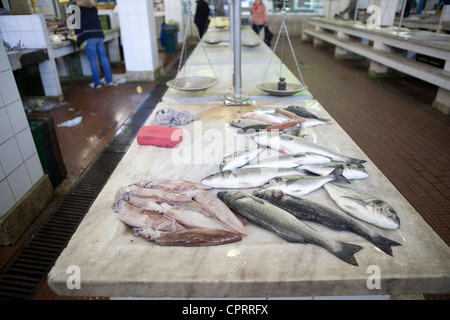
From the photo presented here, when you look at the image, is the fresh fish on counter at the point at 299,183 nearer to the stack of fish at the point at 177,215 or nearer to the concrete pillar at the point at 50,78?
the stack of fish at the point at 177,215

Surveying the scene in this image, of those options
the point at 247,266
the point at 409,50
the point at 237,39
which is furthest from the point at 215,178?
the point at 409,50

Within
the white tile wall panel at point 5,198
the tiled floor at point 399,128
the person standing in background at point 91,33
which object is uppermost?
the person standing in background at point 91,33

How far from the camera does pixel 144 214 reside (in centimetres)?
154

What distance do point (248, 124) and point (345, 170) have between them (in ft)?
3.40

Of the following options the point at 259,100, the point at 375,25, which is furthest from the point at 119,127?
the point at 375,25

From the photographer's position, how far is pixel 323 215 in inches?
59.2

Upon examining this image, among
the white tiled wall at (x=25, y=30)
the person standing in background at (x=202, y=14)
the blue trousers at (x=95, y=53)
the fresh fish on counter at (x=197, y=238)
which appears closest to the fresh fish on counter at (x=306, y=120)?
the fresh fish on counter at (x=197, y=238)

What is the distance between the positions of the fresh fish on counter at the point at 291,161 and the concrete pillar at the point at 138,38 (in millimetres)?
6906

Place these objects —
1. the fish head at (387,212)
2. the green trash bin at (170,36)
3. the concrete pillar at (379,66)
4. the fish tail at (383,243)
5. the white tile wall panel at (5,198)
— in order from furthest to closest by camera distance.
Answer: the green trash bin at (170,36) → the concrete pillar at (379,66) → the white tile wall panel at (5,198) → the fish head at (387,212) → the fish tail at (383,243)

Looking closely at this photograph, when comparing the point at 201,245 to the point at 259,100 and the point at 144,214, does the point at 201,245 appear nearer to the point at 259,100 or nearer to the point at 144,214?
the point at 144,214

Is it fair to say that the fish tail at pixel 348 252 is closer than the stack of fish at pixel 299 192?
Yes

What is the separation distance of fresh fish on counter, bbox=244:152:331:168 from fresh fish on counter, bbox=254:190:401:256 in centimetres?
34

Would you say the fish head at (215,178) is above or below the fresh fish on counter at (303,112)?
below

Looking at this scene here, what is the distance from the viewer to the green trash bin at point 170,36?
11.8 meters
